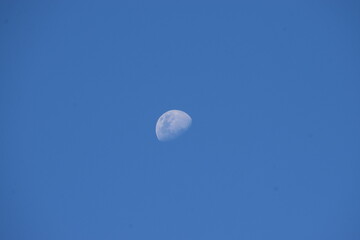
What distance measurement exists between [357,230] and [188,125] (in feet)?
7.00

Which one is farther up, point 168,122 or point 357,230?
point 168,122

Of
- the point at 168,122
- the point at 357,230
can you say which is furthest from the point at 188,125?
the point at 357,230

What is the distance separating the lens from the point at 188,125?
3.95 metres

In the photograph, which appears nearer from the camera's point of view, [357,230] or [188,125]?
[357,230]

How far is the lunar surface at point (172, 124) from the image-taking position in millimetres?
3859

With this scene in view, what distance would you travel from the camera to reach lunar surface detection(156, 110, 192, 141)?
3859mm

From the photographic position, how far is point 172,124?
382 cm

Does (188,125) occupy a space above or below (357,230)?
above

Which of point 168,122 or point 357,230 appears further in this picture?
point 168,122

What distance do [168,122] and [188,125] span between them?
264 mm

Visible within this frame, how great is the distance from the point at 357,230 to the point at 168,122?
2.33m

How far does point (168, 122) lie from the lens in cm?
385

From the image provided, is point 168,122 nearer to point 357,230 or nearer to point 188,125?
point 188,125
